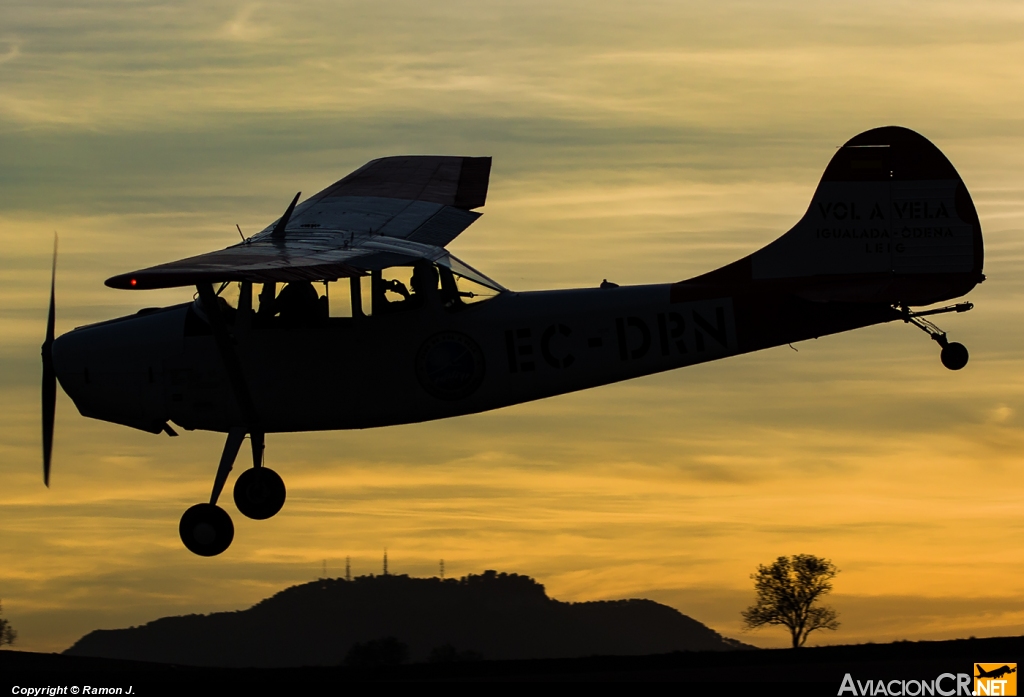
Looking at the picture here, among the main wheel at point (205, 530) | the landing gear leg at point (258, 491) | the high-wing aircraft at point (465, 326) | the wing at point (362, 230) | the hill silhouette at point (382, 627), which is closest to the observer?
the wing at point (362, 230)

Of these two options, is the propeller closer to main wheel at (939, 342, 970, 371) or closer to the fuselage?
the fuselage

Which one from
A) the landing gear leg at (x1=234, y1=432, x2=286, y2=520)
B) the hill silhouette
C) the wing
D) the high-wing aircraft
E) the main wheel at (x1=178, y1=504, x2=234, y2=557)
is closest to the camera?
the wing

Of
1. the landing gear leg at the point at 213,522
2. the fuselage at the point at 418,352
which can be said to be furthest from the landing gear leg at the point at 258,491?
the fuselage at the point at 418,352

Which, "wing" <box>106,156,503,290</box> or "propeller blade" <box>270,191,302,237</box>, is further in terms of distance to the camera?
"propeller blade" <box>270,191,302,237</box>

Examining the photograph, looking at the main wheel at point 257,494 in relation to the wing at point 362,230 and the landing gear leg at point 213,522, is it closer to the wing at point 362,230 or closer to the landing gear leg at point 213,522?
the landing gear leg at point 213,522

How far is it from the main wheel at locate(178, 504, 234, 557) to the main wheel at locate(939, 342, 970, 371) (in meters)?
9.19

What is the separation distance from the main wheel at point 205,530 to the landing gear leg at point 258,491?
20.2 inches

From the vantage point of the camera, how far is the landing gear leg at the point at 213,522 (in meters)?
17.6

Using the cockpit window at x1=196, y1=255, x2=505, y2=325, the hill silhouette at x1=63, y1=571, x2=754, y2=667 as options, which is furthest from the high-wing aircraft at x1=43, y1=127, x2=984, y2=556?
the hill silhouette at x1=63, y1=571, x2=754, y2=667

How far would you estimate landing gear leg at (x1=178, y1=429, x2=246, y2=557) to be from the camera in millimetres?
17562

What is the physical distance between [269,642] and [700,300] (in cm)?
2420

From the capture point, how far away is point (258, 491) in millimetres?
18188

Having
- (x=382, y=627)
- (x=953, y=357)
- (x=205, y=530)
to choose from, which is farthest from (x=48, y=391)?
(x=382, y=627)

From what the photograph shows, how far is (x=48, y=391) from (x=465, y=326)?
578 cm
